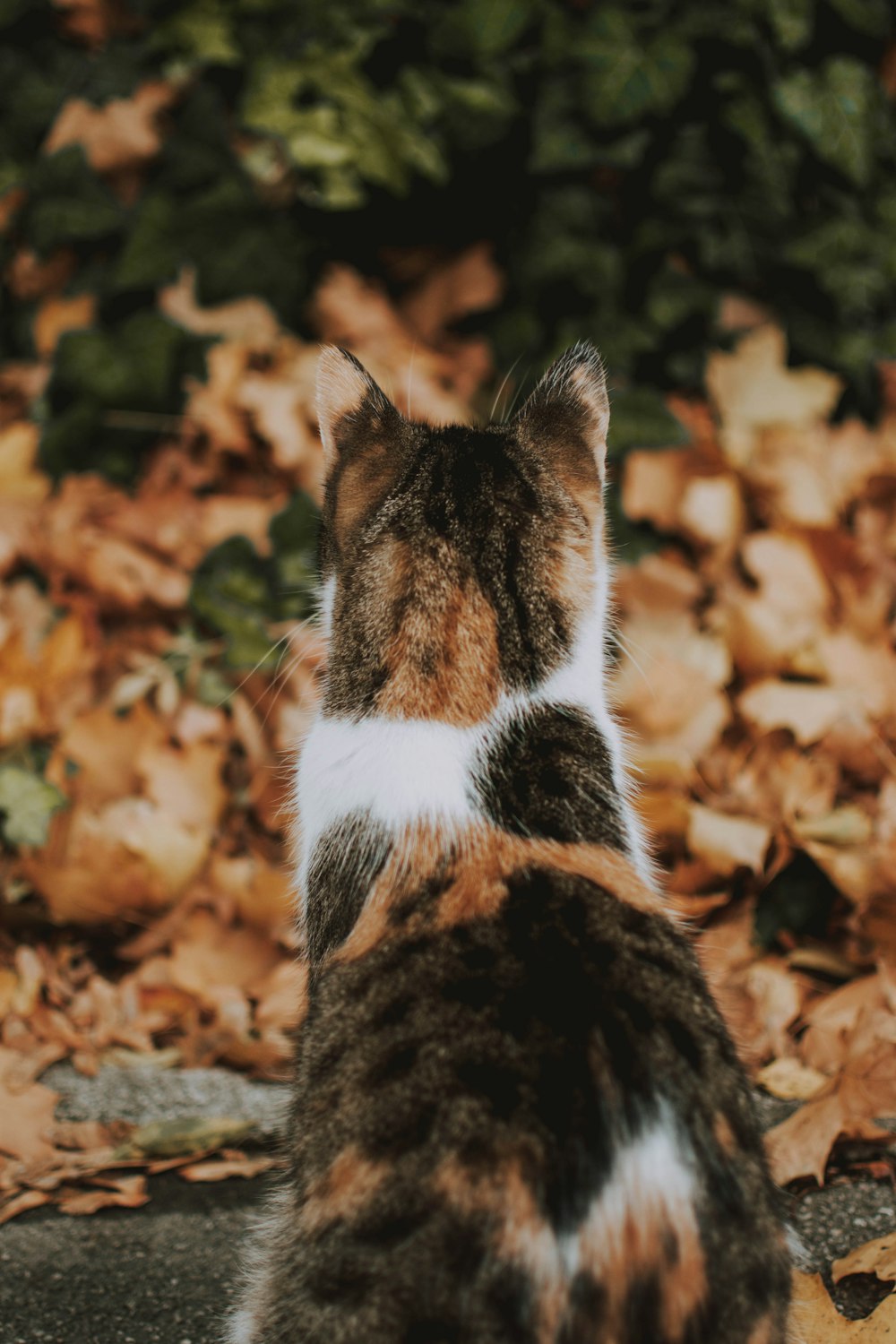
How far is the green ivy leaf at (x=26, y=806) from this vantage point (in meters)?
2.56

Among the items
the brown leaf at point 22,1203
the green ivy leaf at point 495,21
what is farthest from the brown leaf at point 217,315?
the brown leaf at point 22,1203

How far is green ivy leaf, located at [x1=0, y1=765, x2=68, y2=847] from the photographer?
8.39ft

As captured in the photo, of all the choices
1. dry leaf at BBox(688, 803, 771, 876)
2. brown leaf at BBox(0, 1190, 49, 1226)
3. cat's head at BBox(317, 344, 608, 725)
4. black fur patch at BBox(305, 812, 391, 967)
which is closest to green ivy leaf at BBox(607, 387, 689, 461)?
dry leaf at BBox(688, 803, 771, 876)

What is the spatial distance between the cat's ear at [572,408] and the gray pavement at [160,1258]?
45.7 inches

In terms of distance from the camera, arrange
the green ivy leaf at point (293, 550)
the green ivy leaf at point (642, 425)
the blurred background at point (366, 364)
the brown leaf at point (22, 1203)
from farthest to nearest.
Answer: the green ivy leaf at point (642, 425) < the green ivy leaf at point (293, 550) < the blurred background at point (366, 364) < the brown leaf at point (22, 1203)

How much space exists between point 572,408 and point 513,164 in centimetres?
173

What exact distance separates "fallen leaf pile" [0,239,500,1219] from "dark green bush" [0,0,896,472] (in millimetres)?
140

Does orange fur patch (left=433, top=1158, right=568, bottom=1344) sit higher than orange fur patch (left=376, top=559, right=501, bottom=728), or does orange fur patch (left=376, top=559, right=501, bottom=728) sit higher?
orange fur patch (left=376, top=559, right=501, bottom=728)

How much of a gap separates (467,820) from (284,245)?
2.31 m

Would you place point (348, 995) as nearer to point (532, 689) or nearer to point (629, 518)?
point (532, 689)

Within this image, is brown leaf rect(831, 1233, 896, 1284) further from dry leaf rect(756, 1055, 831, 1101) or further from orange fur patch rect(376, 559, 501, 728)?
orange fur patch rect(376, 559, 501, 728)

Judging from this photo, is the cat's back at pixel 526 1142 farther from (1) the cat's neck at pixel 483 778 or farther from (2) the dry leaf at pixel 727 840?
(2) the dry leaf at pixel 727 840

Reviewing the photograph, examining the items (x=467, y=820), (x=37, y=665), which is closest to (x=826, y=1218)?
(x=467, y=820)

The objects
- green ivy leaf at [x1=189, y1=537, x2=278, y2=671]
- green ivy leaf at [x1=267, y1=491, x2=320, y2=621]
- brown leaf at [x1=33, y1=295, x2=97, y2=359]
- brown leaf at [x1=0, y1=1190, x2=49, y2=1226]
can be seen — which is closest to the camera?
brown leaf at [x1=0, y1=1190, x2=49, y2=1226]
